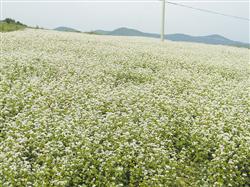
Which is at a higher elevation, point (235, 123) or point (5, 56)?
point (5, 56)

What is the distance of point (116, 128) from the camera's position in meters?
11.9

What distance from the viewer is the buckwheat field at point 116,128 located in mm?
9391

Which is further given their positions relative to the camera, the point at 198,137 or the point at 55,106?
the point at 55,106

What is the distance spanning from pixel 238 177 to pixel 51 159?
188 inches

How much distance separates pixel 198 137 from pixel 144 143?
189 centimetres

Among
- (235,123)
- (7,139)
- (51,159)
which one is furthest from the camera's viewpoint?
(235,123)

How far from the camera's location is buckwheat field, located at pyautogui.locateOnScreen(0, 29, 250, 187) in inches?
370

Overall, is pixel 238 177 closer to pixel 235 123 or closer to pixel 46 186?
pixel 235 123

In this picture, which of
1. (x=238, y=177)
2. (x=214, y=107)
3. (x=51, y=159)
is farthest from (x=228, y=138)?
(x=51, y=159)

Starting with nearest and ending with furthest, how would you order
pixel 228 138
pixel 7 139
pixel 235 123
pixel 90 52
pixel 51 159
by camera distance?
pixel 51 159 → pixel 7 139 → pixel 228 138 → pixel 235 123 → pixel 90 52

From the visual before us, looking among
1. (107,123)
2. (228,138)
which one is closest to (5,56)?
(107,123)

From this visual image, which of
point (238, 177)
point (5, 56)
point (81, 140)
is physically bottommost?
point (238, 177)

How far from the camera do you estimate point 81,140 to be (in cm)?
1053

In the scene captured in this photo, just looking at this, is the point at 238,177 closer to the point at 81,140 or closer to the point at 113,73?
the point at 81,140
